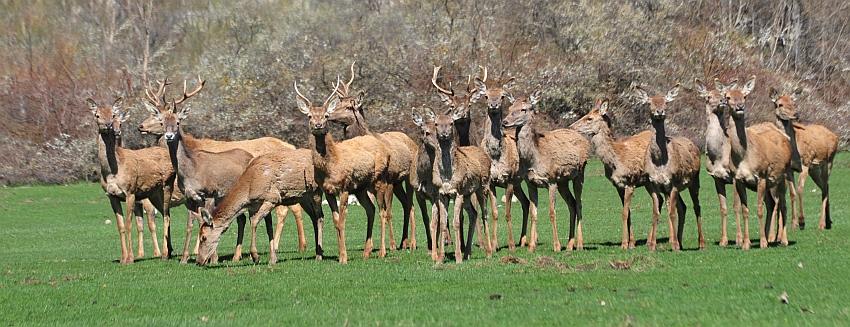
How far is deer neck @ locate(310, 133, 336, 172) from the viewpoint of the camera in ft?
56.6

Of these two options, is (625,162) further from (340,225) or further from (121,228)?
(121,228)

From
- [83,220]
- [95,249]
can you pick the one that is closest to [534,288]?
[95,249]

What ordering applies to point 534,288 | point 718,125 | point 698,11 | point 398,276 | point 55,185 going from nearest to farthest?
point 534,288, point 398,276, point 718,125, point 55,185, point 698,11

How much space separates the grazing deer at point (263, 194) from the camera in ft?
55.6

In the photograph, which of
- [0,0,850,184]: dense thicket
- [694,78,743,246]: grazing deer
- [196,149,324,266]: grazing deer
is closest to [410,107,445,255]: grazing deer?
[196,149,324,266]: grazing deer

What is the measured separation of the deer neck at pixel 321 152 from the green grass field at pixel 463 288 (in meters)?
1.46

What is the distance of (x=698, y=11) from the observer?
50312 mm

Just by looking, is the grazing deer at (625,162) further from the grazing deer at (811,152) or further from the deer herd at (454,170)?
the grazing deer at (811,152)

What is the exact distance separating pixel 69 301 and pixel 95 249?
942cm

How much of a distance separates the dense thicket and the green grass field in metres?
24.4

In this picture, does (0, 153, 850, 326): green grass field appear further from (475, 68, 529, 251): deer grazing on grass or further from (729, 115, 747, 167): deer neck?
(729, 115, 747, 167): deer neck

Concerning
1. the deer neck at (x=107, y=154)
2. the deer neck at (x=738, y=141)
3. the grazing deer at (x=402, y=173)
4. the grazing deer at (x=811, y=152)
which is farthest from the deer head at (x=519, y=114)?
the deer neck at (x=107, y=154)

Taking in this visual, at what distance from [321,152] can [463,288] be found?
4.56 meters

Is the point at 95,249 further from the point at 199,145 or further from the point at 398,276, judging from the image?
the point at 398,276
